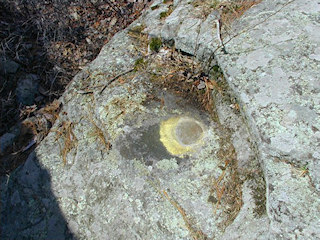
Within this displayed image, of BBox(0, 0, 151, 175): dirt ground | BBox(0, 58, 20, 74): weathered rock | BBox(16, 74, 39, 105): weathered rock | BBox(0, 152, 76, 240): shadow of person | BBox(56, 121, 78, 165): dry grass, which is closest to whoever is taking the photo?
BBox(0, 152, 76, 240): shadow of person

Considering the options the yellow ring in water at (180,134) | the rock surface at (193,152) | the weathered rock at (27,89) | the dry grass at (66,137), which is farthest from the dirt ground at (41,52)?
the yellow ring in water at (180,134)

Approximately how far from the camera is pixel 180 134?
242 cm

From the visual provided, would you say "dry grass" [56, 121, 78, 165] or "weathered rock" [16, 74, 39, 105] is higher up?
"weathered rock" [16, 74, 39, 105]

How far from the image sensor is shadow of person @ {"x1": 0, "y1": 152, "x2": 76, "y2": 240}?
7.56 ft

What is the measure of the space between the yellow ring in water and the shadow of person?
986 mm

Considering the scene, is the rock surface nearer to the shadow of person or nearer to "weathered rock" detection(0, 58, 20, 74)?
the shadow of person

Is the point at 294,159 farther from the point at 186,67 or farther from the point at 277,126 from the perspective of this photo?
the point at 186,67

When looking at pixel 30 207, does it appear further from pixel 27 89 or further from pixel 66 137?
pixel 27 89

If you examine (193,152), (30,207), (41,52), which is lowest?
(193,152)

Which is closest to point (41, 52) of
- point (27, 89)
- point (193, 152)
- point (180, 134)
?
point (27, 89)

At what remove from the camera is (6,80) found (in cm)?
354

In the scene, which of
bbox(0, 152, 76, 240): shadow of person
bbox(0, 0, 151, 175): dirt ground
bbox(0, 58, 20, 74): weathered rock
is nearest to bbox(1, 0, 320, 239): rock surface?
bbox(0, 152, 76, 240): shadow of person

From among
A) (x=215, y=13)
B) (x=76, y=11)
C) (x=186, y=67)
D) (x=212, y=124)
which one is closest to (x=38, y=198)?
(x=212, y=124)

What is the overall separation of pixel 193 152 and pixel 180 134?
0.61 ft
